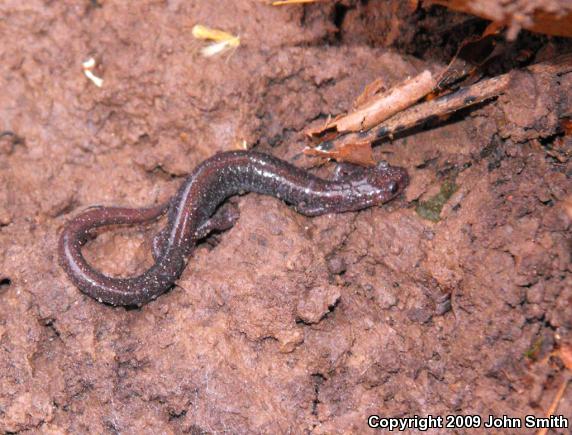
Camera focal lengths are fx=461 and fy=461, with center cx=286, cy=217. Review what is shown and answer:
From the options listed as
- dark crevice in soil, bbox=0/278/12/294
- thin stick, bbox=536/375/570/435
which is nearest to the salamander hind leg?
thin stick, bbox=536/375/570/435

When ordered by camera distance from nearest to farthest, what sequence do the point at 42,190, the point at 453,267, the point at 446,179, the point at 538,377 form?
the point at 538,377
the point at 453,267
the point at 446,179
the point at 42,190

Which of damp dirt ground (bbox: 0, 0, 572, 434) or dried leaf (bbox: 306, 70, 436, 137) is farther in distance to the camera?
dried leaf (bbox: 306, 70, 436, 137)

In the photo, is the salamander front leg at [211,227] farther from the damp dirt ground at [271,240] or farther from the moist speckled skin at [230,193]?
the damp dirt ground at [271,240]

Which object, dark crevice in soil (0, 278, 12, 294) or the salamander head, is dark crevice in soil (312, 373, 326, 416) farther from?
dark crevice in soil (0, 278, 12, 294)

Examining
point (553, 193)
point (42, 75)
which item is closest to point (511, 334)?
point (553, 193)

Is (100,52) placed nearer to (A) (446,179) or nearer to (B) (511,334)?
(A) (446,179)

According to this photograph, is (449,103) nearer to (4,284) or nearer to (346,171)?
(346,171)

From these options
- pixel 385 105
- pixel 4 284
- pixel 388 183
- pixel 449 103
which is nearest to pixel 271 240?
pixel 388 183
